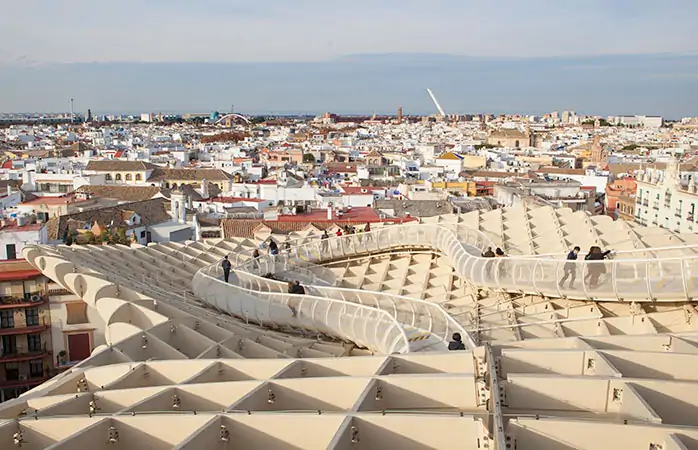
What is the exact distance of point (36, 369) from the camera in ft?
63.4

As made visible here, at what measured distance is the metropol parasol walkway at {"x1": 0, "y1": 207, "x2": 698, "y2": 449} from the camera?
16.9ft

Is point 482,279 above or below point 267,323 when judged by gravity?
above

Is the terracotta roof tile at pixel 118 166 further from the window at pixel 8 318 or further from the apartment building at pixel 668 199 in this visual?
the window at pixel 8 318

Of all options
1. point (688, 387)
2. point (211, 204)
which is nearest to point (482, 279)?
point (688, 387)

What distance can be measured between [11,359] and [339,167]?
176ft

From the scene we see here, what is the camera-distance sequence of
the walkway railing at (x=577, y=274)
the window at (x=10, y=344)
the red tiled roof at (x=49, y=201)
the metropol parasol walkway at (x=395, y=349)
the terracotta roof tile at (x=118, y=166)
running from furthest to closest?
the terracotta roof tile at (x=118, y=166) → the red tiled roof at (x=49, y=201) → the window at (x=10, y=344) → the walkway railing at (x=577, y=274) → the metropol parasol walkway at (x=395, y=349)

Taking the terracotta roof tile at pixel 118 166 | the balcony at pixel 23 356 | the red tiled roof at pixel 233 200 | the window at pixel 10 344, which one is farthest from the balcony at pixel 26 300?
the terracotta roof tile at pixel 118 166

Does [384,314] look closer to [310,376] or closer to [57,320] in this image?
[310,376]

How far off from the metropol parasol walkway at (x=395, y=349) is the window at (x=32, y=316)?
3785 mm

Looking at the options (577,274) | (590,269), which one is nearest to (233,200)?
(577,274)

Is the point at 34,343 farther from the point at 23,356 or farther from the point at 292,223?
the point at 292,223

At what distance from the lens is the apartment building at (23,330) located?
18.8 m

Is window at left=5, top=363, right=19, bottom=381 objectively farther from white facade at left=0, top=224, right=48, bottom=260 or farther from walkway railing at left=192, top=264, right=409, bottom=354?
walkway railing at left=192, top=264, right=409, bottom=354

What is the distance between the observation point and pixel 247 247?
62.5ft
